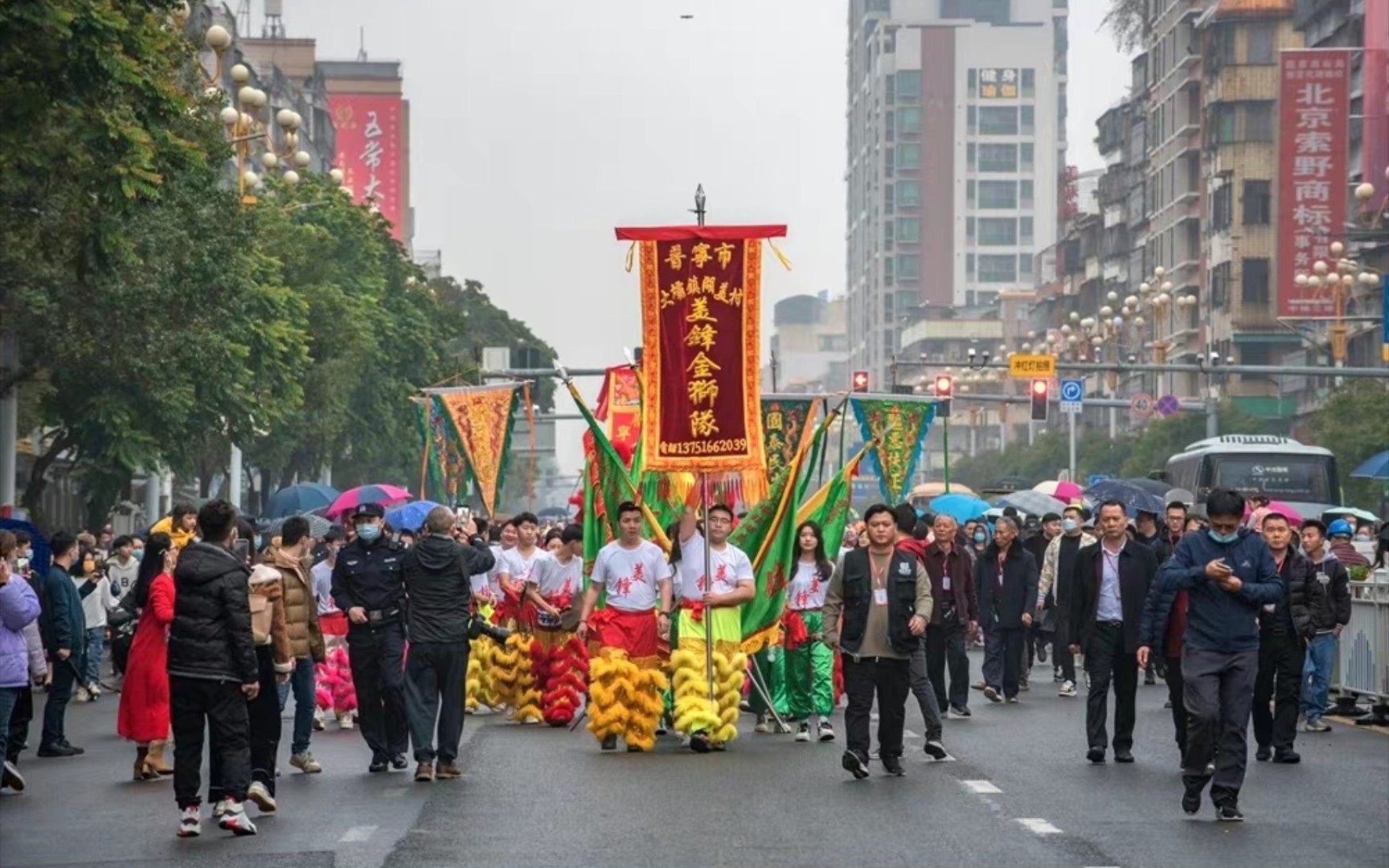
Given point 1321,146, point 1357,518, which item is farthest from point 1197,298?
point 1357,518

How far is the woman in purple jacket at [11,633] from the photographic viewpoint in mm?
15391

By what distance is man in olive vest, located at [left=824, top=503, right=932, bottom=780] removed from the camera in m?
16.5

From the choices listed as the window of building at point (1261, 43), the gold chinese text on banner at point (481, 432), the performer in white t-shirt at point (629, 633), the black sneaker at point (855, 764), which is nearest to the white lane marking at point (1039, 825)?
the black sneaker at point (855, 764)

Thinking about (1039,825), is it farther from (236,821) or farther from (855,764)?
(236,821)

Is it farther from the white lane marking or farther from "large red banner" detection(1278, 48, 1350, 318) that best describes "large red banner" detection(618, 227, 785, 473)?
"large red banner" detection(1278, 48, 1350, 318)

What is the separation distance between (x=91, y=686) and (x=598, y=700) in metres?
9.95

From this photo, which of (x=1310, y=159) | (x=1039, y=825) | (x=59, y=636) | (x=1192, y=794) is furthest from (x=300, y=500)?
(x=1310, y=159)

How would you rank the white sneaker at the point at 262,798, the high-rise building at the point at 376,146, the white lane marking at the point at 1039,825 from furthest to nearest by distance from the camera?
the high-rise building at the point at 376,146, the white sneaker at the point at 262,798, the white lane marking at the point at 1039,825

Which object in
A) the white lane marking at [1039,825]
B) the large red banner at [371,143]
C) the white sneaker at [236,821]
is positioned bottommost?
the white lane marking at [1039,825]

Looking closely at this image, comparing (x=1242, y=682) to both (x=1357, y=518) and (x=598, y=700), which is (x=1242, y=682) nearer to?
(x=598, y=700)

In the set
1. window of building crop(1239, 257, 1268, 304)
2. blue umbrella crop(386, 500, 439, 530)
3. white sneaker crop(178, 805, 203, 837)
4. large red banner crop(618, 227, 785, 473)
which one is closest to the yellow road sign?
blue umbrella crop(386, 500, 439, 530)

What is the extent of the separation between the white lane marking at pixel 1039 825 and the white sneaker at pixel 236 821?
3.65 metres

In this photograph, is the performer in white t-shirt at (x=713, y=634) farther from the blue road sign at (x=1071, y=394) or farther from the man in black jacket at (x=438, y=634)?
the blue road sign at (x=1071, y=394)

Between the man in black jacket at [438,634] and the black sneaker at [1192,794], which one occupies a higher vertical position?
the man in black jacket at [438,634]
